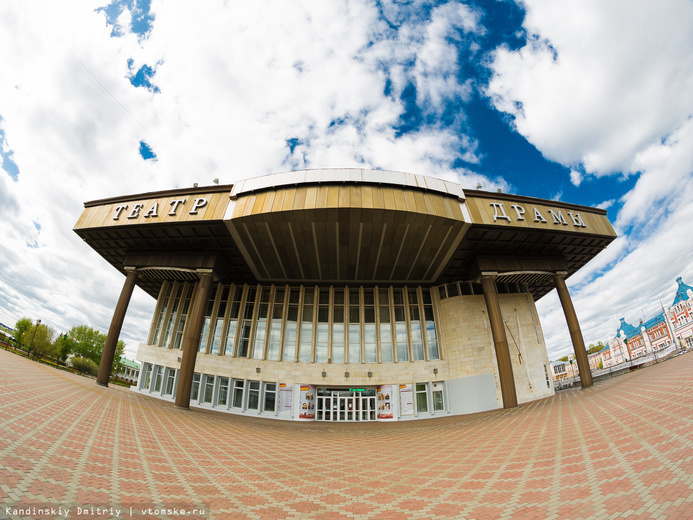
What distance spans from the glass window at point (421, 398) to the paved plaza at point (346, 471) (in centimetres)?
1456

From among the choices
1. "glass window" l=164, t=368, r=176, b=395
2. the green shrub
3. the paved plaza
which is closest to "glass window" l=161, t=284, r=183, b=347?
"glass window" l=164, t=368, r=176, b=395

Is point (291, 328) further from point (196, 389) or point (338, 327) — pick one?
point (196, 389)

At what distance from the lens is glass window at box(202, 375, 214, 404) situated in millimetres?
25781

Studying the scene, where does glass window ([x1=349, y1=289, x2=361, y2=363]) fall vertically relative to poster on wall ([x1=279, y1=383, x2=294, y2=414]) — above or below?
above

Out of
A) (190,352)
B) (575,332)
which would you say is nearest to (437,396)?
(575,332)

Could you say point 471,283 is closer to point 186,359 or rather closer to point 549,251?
point 549,251

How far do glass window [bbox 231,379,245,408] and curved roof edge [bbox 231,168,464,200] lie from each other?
16.9 m

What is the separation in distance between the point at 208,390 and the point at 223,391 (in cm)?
149

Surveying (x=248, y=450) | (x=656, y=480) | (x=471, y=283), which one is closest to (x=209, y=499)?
(x=248, y=450)

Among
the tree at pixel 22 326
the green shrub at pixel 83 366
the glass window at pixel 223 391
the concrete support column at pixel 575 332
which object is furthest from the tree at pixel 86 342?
the concrete support column at pixel 575 332

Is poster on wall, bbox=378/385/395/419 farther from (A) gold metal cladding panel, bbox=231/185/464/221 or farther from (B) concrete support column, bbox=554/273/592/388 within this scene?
(A) gold metal cladding panel, bbox=231/185/464/221

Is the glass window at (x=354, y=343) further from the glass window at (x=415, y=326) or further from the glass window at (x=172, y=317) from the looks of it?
the glass window at (x=172, y=317)

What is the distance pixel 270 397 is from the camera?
25.5 m

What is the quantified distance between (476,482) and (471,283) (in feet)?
76.1
